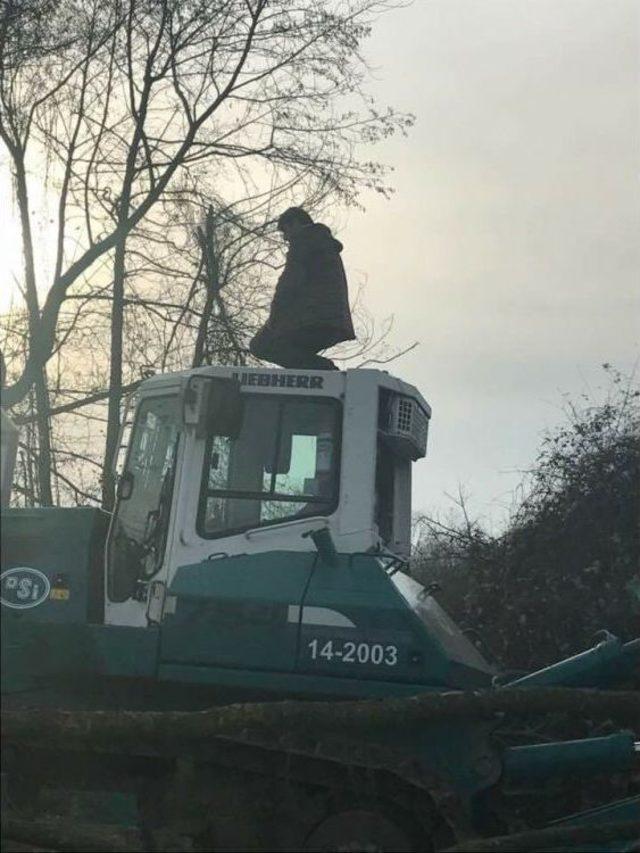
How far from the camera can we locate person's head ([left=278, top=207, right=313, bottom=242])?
8164 millimetres

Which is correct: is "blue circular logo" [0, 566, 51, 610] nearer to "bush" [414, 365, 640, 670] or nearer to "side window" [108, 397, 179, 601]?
"side window" [108, 397, 179, 601]

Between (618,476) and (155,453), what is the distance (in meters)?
7.07

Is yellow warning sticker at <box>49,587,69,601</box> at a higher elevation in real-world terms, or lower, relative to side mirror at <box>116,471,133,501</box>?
lower

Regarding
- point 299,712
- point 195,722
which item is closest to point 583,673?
point 299,712

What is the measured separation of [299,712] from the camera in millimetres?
6035

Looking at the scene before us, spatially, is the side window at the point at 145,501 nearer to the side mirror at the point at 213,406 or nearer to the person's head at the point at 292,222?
the side mirror at the point at 213,406

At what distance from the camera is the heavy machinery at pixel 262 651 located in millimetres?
6180

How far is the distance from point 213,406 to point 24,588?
1.46m

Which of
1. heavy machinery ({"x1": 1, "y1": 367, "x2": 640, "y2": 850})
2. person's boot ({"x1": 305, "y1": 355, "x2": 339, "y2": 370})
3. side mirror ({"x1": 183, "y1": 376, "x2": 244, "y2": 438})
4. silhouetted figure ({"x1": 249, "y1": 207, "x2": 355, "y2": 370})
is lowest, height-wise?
heavy machinery ({"x1": 1, "y1": 367, "x2": 640, "y2": 850})

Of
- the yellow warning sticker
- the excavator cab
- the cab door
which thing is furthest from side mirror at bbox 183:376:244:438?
the yellow warning sticker

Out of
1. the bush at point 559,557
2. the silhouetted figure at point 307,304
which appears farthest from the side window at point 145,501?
the bush at point 559,557

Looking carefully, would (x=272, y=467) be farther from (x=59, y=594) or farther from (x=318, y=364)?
(x=59, y=594)

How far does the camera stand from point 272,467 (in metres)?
7.11

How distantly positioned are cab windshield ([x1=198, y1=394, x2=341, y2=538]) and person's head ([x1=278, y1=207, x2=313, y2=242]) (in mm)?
1478
